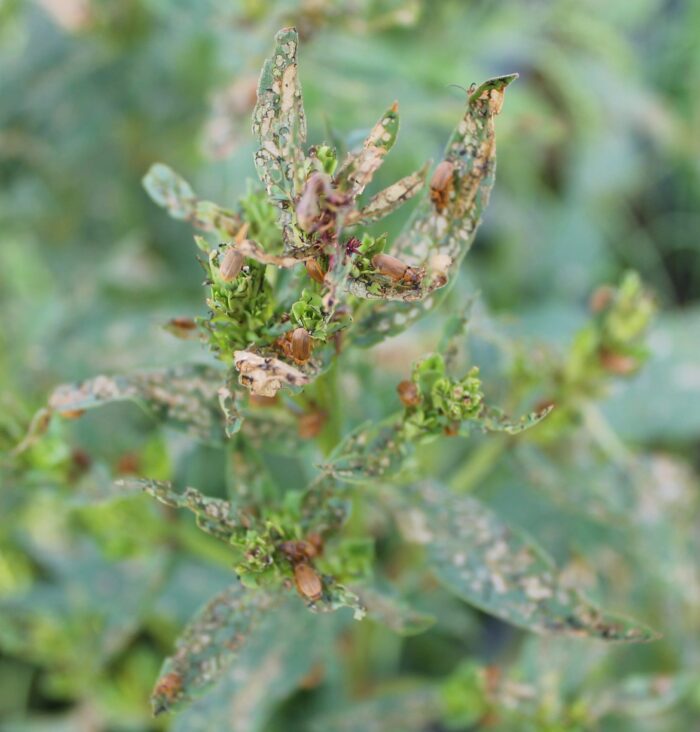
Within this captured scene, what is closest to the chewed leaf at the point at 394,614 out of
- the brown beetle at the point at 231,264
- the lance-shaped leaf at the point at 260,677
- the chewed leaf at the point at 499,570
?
the chewed leaf at the point at 499,570

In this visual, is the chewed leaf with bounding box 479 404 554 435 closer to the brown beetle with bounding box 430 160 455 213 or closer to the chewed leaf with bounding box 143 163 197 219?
the brown beetle with bounding box 430 160 455 213

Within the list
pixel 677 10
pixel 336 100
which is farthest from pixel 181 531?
pixel 677 10

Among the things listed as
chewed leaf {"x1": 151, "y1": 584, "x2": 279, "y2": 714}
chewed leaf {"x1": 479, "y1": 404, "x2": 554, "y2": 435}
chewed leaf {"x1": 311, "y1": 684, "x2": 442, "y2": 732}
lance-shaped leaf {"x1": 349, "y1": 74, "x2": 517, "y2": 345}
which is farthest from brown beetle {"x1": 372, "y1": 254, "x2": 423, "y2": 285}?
chewed leaf {"x1": 311, "y1": 684, "x2": 442, "y2": 732}

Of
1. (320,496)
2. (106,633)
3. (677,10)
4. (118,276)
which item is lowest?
(106,633)

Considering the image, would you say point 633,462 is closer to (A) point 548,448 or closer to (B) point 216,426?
(A) point 548,448

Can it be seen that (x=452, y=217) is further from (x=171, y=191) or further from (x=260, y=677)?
(x=260, y=677)

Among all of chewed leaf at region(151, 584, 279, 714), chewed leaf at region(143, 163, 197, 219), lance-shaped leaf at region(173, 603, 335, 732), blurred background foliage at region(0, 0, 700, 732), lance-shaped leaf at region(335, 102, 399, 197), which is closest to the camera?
lance-shaped leaf at region(335, 102, 399, 197)
